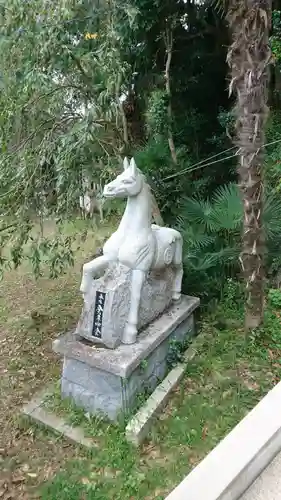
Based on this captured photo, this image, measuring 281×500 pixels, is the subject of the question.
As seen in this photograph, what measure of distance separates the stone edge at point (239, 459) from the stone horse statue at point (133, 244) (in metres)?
1.37

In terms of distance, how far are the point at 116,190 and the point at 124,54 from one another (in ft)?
11.3

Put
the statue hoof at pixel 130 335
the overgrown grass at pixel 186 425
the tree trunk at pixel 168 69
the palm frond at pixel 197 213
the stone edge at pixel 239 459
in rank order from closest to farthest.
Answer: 1. the stone edge at pixel 239 459
2. the overgrown grass at pixel 186 425
3. the statue hoof at pixel 130 335
4. the palm frond at pixel 197 213
5. the tree trunk at pixel 168 69

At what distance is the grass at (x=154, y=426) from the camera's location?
2.92 metres

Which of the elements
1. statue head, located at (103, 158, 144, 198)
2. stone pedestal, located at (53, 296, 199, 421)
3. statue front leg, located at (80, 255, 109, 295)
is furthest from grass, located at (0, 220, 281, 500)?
statue head, located at (103, 158, 144, 198)

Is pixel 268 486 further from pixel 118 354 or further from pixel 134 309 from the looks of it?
pixel 134 309

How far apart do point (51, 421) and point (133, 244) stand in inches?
62.3

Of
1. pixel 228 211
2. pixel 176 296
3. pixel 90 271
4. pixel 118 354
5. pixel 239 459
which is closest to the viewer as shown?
pixel 239 459

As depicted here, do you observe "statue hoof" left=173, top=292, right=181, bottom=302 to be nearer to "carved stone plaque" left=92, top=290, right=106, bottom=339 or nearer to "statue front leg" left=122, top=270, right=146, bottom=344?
"statue front leg" left=122, top=270, right=146, bottom=344

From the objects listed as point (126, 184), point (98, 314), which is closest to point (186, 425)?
point (98, 314)

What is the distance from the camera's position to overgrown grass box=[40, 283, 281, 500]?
287cm

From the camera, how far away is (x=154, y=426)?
3309 mm

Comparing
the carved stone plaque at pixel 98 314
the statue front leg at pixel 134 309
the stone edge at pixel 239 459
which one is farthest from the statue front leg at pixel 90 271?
the stone edge at pixel 239 459

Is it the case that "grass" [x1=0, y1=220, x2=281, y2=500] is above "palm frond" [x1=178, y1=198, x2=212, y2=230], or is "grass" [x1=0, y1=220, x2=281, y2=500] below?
below

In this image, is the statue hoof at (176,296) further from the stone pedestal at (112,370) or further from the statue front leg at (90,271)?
the statue front leg at (90,271)
